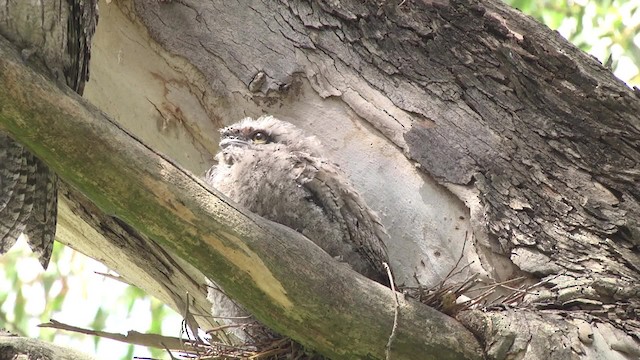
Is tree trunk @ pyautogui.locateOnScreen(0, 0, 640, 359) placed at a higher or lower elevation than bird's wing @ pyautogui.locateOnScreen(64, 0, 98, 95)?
lower

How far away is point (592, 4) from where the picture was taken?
20.2 ft

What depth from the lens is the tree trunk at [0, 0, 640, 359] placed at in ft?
8.85

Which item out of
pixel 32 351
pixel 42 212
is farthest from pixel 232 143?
pixel 32 351

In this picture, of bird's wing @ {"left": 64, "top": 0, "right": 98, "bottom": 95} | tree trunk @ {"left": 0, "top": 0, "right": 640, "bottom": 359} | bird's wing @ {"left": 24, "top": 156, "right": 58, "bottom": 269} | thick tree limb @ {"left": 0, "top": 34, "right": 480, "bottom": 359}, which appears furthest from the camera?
bird's wing @ {"left": 24, "top": 156, "right": 58, "bottom": 269}

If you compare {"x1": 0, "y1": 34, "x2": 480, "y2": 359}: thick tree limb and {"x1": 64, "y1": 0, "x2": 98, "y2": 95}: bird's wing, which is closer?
{"x1": 0, "y1": 34, "x2": 480, "y2": 359}: thick tree limb

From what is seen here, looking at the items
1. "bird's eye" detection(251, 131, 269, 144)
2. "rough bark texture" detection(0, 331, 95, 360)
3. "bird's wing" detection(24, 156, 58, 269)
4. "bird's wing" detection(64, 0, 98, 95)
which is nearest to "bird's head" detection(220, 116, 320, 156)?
"bird's eye" detection(251, 131, 269, 144)

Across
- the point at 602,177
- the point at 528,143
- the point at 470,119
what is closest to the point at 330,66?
the point at 470,119

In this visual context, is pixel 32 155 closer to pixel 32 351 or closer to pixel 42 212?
pixel 42 212

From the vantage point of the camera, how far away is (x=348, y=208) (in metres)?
2.88

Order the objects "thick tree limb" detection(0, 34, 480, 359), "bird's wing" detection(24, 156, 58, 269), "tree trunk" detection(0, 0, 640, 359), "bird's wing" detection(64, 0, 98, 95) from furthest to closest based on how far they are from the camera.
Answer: "bird's wing" detection(24, 156, 58, 269) < "bird's wing" detection(64, 0, 98, 95) < "tree trunk" detection(0, 0, 640, 359) < "thick tree limb" detection(0, 34, 480, 359)

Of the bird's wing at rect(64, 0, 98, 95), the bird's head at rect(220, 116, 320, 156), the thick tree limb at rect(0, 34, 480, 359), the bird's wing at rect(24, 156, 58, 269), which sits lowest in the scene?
the thick tree limb at rect(0, 34, 480, 359)

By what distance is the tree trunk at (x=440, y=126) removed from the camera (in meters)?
2.70

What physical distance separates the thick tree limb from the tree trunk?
0.02 m

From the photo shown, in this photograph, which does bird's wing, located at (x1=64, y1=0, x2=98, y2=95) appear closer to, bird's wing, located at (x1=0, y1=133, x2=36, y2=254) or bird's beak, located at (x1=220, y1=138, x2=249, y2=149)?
bird's wing, located at (x1=0, y1=133, x2=36, y2=254)
